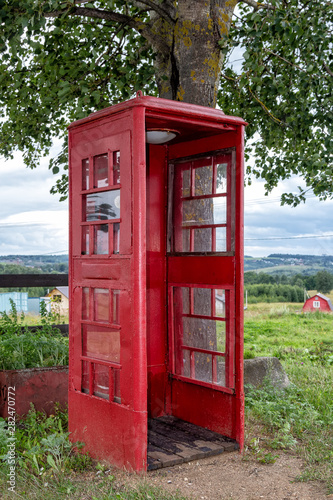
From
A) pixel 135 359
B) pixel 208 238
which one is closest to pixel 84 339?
pixel 135 359

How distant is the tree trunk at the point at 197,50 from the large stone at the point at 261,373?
3056 mm

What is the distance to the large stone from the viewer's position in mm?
6246

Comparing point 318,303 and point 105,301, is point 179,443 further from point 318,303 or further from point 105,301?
point 318,303

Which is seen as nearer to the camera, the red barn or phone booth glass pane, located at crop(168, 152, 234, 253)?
phone booth glass pane, located at crop(168, 152, 234, 253)

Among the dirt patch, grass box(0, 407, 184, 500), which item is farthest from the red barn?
grass box(0, 407, 184, 500)

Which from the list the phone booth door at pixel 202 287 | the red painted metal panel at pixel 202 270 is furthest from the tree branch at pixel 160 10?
the red painted metal panel at pixel 202 270

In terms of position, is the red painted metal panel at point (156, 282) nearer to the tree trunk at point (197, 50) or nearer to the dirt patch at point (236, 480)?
the dirt patch at point (236, 480)

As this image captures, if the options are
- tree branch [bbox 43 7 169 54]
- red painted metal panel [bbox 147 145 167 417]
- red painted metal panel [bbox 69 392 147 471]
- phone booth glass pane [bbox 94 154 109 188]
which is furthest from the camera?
tree branch [bbox 43 7 169 54]

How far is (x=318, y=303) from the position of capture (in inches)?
745

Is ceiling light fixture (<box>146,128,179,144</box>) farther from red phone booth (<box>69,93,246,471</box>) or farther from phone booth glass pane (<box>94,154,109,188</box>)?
phone booth glass pane (<box>94,154,109,188</box>)

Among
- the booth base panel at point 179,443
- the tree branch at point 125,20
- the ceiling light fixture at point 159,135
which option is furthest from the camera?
the tree branch at point 125,20

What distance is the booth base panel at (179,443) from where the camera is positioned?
4.11 meters

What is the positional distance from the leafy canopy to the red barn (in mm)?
9220

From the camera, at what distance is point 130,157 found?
3900 millimetres
